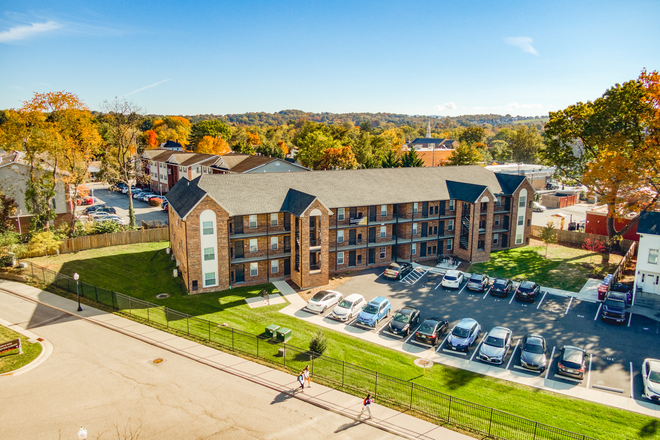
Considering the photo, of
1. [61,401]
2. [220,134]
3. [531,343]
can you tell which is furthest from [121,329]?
[220,134]

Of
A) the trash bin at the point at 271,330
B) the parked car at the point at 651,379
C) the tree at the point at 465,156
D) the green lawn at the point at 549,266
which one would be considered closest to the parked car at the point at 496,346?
the parked car at the point at 651,379

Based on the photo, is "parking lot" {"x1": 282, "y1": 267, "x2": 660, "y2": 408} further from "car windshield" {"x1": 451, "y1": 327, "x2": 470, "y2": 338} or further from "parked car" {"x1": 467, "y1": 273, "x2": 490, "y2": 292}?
"car windshield" {"x1": 451, "y1": 327, "x2": 470, "y2": 338}

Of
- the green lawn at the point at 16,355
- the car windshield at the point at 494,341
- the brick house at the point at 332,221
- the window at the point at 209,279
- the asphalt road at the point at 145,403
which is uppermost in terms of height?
the brick house at the point at 332,221

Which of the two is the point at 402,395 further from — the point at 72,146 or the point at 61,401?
the point at 72,146

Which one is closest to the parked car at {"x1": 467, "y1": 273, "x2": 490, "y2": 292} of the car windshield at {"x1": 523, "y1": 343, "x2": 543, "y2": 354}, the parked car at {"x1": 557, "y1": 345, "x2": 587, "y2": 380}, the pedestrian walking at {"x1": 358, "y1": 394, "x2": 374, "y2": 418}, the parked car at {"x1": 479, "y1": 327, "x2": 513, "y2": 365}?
the parked car at {"x1": 479, "y1": 327, "x2": 513, "y2": 365}

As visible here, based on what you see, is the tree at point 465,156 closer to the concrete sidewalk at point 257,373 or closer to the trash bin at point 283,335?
the trash bin at point 283,335

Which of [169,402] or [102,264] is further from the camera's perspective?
[102,264]
